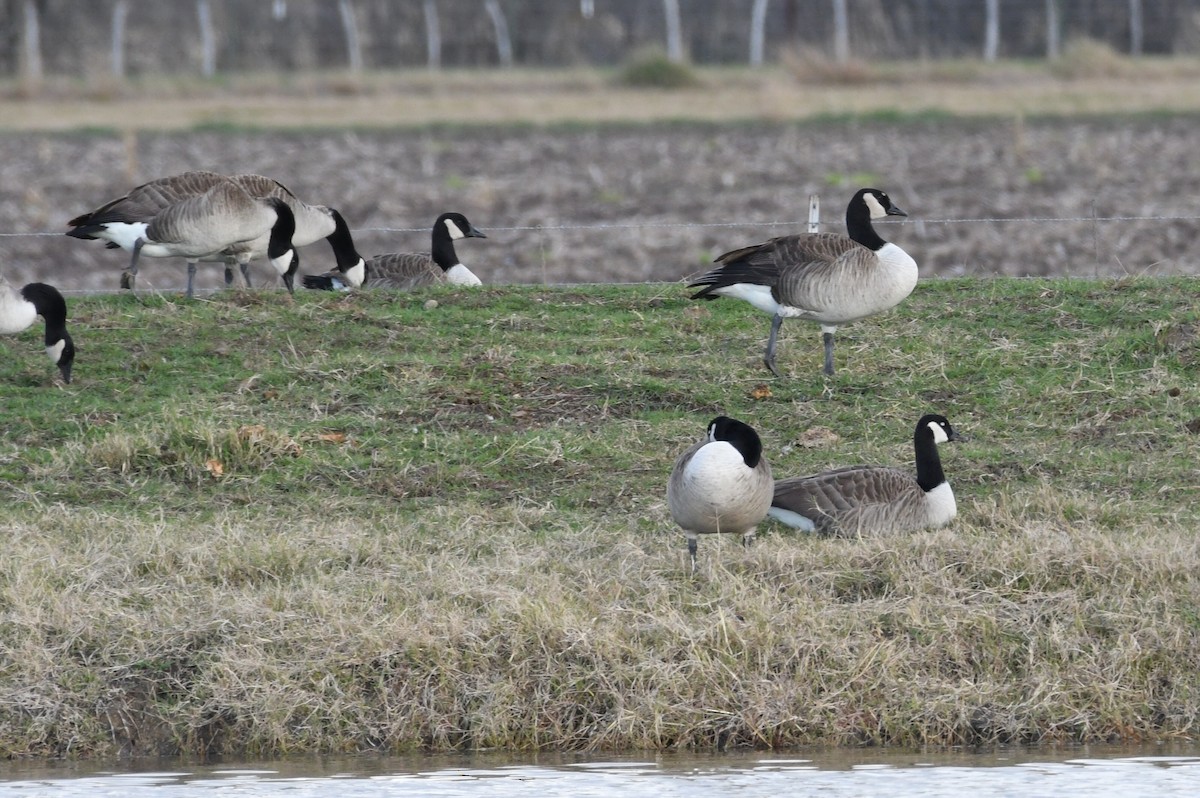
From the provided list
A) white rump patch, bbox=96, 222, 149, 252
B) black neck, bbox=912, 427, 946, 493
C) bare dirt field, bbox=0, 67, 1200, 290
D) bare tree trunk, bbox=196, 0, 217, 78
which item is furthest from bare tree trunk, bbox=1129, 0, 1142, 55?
black neck, bbox=912, 427, 946, 493

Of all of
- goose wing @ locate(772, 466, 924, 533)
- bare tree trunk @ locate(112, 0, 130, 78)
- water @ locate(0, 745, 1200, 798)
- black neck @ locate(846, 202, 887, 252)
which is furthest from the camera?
bare tree trunk @ locate(112, 0, 130, 78)

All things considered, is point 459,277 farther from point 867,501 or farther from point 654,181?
point 654,181

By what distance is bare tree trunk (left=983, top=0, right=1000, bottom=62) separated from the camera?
164ft

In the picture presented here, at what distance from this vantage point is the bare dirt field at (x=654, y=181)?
77.6 feet

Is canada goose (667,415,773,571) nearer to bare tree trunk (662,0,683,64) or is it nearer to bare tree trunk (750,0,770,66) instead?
bare tree trunk (750,0,770,66)

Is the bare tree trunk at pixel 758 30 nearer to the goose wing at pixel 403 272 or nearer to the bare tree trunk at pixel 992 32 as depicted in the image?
the bare tree trunk at pixel 992 32

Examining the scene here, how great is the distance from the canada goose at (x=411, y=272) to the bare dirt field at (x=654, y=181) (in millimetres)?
3164

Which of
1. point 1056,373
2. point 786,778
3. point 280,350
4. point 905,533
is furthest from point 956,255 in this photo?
point 786,778

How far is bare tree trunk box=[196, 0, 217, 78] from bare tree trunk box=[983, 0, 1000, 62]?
2184 centimetres

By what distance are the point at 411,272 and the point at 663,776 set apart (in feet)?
29.8

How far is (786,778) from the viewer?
25.3ft

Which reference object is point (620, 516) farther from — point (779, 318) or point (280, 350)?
point (280, 350)

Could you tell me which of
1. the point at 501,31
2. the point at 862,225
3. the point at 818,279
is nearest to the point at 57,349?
the point at 818,279

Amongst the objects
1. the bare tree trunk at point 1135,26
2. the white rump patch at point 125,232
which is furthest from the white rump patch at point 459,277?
the bare tree trunk at point 1135,26
